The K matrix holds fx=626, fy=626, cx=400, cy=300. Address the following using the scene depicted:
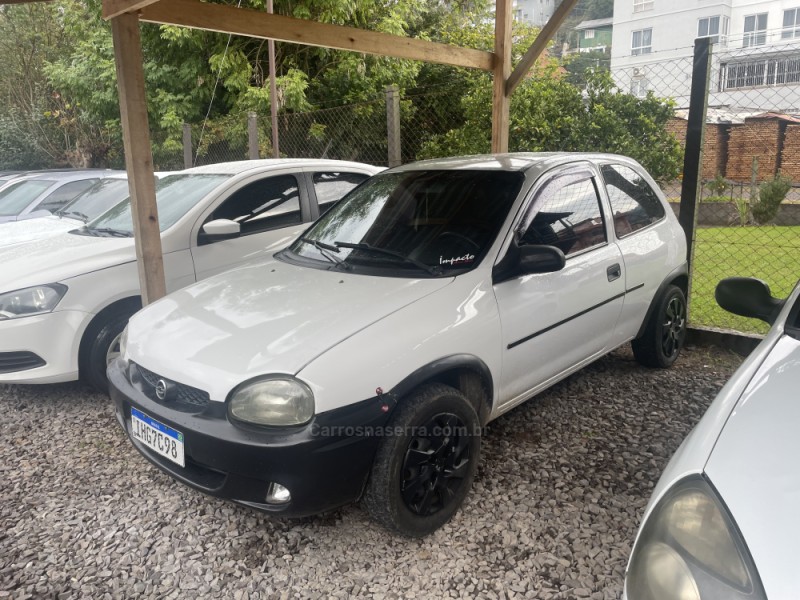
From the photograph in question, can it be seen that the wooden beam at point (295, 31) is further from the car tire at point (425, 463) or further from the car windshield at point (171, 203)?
the car tire at point (425, 463)

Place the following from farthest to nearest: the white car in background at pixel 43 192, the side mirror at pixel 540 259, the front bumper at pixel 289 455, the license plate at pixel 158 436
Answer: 1. the white car in background at pixel 43 192
2. the side mirror at pixel 540 259
3. the license plate at pixel 158 436
4. the front bumper at pixel 289 455

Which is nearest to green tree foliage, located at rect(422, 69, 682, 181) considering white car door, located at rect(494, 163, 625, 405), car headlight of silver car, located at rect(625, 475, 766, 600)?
white car door, located at rect(494, 163, 625, 405)

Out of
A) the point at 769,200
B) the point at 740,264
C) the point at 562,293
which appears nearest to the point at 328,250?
the point at 562,293

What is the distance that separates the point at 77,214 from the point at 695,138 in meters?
6.22

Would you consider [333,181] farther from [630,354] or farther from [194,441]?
[194,441]

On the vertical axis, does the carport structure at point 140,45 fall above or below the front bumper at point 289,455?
above

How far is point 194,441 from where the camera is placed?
2.48 metres

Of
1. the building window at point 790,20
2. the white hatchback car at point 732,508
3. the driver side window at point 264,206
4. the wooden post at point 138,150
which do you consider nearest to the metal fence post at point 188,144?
the driver side window at point 264,206

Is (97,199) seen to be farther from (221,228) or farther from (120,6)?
(120,6)

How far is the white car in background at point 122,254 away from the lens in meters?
4.01

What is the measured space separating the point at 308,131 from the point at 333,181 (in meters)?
4.64

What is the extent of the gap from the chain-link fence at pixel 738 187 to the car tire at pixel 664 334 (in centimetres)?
84

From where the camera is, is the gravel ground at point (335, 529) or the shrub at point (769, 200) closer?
the gravel ground at point (335, 529)

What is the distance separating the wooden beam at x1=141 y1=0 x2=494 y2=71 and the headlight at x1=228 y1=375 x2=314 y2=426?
2.43 m
